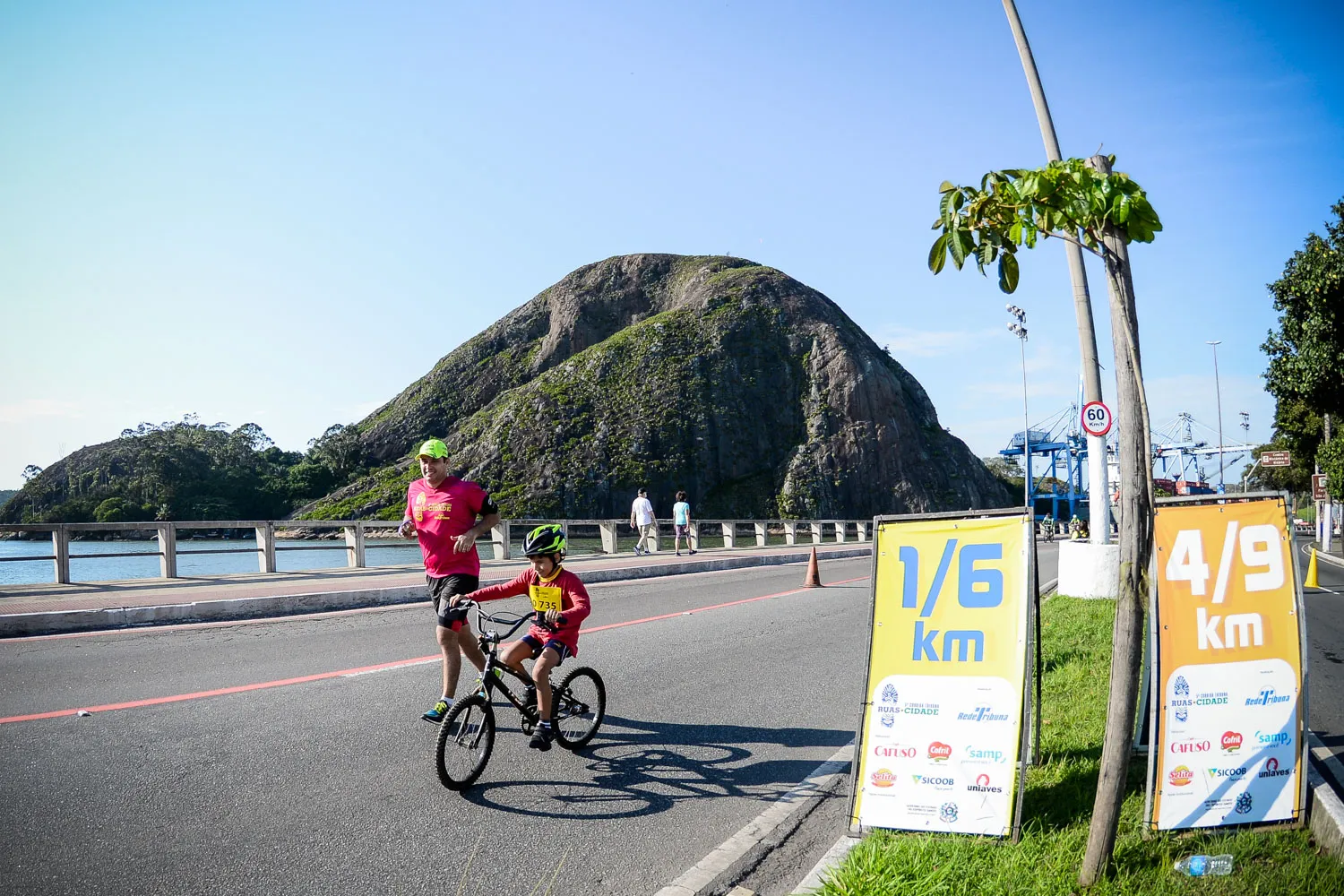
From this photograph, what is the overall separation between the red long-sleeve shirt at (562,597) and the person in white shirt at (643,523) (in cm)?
1811

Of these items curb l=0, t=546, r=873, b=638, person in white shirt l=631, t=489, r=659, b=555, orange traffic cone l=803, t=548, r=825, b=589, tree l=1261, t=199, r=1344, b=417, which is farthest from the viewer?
person in white shirt l=631, t=489, r=659, b=555

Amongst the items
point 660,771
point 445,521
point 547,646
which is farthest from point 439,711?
point 660,771

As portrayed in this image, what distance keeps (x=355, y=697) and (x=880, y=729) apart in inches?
176

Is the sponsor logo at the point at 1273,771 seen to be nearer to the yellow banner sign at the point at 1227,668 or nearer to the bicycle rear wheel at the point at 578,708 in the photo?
the yellow banner sign at the point at 1227,668

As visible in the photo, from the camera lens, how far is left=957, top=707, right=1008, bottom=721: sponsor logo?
12.9ft

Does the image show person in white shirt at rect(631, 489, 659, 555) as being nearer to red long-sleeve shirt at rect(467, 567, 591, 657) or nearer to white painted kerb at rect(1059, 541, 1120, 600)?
white painted kerb at rect(1059, 541, 1120, 600)

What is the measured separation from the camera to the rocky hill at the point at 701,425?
85625mm

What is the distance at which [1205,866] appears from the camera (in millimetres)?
3559

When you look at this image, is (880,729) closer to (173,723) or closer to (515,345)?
(173,723)

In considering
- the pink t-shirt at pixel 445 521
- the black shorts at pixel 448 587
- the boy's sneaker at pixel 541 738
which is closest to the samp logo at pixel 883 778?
the boy's sneaker at pixel 541 738

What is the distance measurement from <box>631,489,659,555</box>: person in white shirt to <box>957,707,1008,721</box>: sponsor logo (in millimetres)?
19549

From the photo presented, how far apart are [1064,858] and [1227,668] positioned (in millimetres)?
1396

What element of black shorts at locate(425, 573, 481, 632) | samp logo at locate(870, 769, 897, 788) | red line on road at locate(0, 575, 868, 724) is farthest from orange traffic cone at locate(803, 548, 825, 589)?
samp logo at locate(870, 769, 897, 788)

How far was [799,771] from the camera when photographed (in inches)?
210
